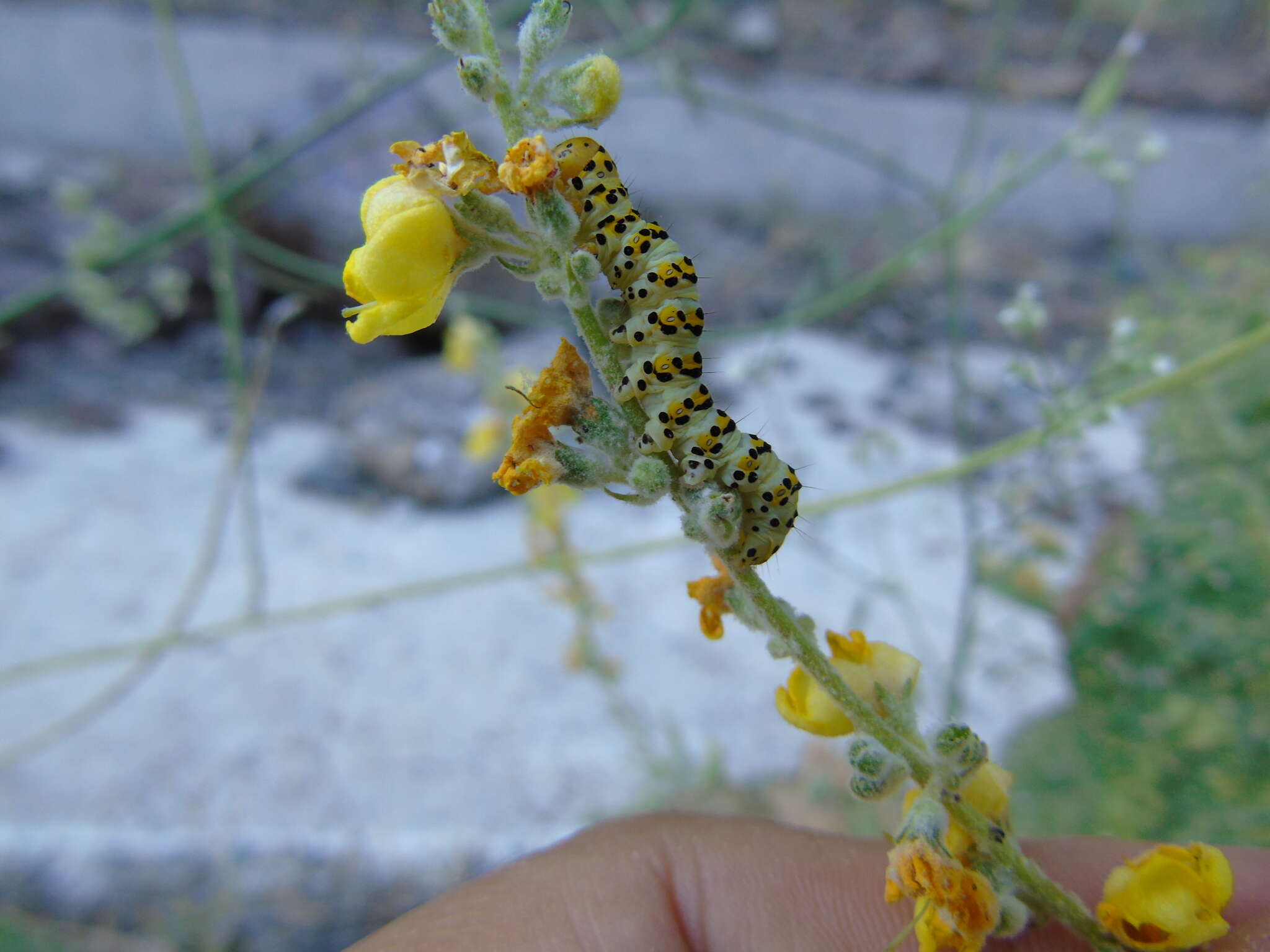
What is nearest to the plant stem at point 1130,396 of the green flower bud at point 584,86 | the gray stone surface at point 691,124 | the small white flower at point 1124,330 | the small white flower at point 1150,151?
the small white flower at point 1124,330

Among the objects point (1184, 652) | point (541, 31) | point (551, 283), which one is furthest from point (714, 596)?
point (1184, 652)

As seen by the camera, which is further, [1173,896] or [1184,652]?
[1184,652]

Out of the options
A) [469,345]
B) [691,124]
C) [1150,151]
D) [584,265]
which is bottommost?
[584,265]

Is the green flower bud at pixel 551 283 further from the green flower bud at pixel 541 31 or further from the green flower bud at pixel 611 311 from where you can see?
the green flower bud at pixel 541 31

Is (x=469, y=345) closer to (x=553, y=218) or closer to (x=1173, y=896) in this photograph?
(x=553, y=218)

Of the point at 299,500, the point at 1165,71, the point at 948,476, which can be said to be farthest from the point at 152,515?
the point at 1165,71
